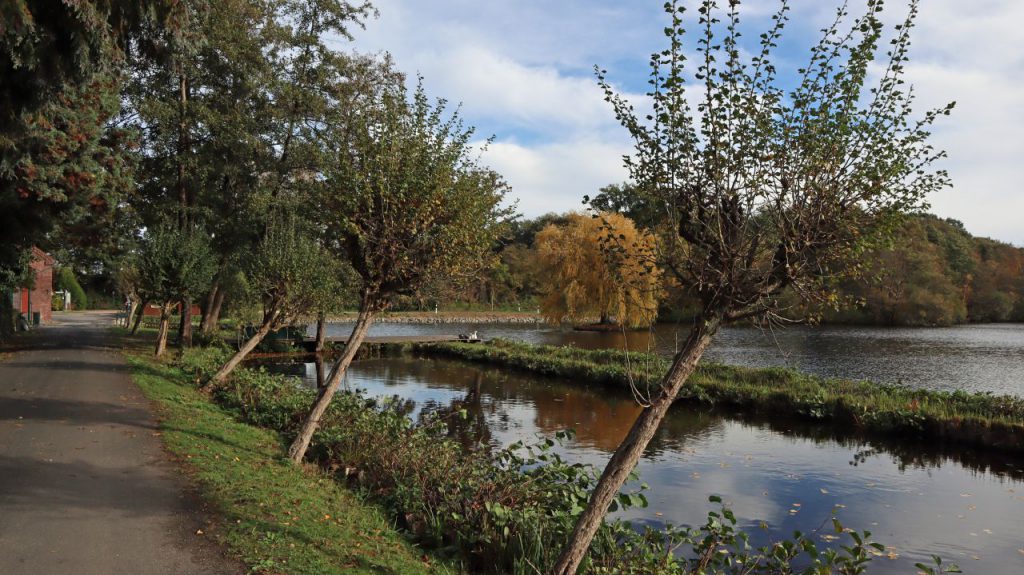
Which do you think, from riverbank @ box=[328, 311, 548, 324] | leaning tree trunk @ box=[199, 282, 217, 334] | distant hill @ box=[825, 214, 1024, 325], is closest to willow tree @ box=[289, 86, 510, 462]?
leaning tree trunk @ box=[199, 282, 217, 334]

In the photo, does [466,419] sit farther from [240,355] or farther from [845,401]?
[845,401]

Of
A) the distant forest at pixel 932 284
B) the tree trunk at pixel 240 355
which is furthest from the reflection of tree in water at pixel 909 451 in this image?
the distant forest at pixel 932 284

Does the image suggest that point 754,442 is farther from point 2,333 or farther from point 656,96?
point 2,333

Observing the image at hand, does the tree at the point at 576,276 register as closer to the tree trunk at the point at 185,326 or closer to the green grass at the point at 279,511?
the tree trunk at the point at 185,326

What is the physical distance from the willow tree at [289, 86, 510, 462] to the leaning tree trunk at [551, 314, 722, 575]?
557cm

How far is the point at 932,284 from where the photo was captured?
58.1 metres

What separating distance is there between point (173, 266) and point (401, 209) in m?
15.8

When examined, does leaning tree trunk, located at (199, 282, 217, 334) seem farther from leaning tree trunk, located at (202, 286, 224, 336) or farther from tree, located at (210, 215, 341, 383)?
tree, located at (210, 215, 341, 383)

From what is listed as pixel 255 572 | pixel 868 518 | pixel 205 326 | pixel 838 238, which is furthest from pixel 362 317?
pixel 205 326

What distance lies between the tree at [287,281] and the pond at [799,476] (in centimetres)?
460

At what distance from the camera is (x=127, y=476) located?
880 cm

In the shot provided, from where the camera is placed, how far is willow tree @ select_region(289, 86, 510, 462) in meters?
10.6

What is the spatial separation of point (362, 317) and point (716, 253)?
7.13 metres

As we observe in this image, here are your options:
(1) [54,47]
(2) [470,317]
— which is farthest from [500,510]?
(2) [470,317]
